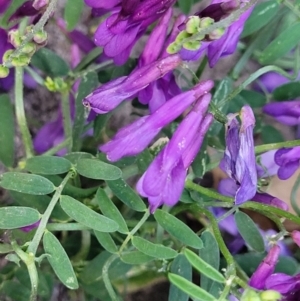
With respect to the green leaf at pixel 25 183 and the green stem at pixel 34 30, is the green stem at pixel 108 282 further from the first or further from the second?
the green stem at pixel 34 30

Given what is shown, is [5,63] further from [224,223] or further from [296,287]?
[224,223]

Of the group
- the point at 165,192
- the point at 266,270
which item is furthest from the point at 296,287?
the point at 165,192

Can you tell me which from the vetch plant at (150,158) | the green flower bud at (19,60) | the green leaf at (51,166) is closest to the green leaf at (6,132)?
the vetch plant at (150,158)

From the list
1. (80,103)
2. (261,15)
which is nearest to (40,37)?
(80,103)

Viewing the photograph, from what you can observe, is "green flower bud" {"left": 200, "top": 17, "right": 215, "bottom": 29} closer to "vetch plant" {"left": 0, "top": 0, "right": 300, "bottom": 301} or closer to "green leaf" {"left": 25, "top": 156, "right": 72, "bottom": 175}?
"vetch plant" {"left": 0, "top": 0, "right": 300, "bottom": 301}

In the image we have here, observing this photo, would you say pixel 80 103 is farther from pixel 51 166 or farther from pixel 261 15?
pixel 261 15

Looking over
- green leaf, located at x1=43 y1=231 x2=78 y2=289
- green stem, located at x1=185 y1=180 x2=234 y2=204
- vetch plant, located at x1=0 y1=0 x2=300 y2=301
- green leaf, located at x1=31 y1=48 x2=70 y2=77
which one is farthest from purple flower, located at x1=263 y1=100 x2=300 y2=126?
green leaf, located at x1=43 y1=231 x2=78 y2=289
